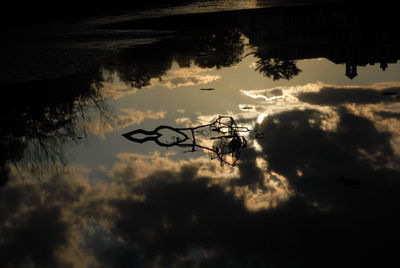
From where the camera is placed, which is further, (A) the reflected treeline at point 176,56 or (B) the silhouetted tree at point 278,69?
(B) the silhouetted tree at point 278,69

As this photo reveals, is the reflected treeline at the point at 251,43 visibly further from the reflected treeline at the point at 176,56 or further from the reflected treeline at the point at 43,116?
the reflected treeline at the point at 43,116

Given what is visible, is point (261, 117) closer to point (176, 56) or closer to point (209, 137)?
point (209, 137)

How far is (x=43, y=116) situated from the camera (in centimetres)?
848

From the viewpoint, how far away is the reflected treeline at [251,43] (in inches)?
522

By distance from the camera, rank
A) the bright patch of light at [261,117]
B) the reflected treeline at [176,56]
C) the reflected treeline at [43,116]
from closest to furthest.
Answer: the reflected treeline at [43,116] → the bright patch of light at [261,117] → the reflected treeline at [176,56]

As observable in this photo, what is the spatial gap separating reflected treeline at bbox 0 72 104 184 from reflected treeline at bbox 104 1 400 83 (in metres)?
1.86

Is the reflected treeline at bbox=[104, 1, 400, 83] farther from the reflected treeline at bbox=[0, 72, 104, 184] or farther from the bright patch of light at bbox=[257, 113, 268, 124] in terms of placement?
the bright patch of light at bbox=[257, 113, 268, 124]

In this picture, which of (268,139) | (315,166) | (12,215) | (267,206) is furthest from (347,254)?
(12,215)

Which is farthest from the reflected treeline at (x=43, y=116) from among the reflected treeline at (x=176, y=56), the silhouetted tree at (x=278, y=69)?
the silhouetted tree at (x=278, y=69)

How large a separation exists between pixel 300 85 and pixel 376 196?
6.78 metres

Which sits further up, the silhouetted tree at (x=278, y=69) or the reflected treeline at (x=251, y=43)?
the reflected treeline at (x=251, y=43)

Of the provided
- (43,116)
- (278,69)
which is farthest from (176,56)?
(43,116)

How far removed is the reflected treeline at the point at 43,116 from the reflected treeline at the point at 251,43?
6.10 ft

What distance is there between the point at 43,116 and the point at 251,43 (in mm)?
A: 13626
